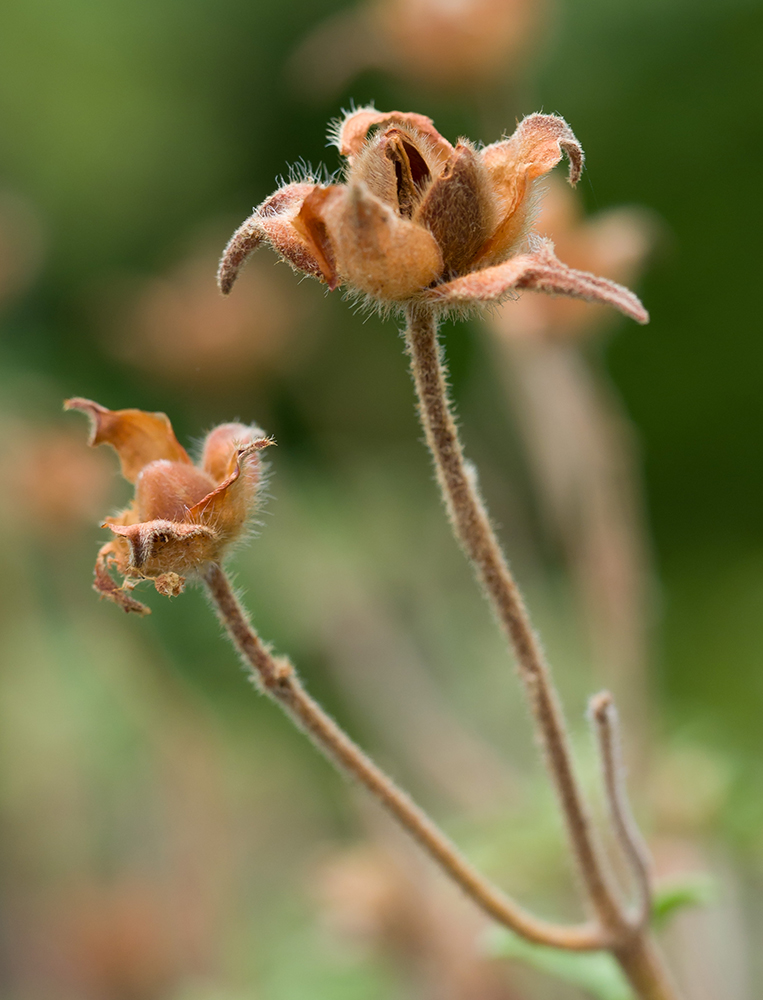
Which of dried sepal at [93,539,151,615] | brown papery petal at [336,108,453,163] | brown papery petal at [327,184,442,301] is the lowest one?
dried sepal at [93,539,151,615]

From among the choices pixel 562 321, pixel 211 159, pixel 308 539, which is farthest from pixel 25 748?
pixel 211 159

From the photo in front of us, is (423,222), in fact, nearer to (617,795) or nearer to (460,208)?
(460,208)

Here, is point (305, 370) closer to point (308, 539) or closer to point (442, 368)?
point (308, 539)

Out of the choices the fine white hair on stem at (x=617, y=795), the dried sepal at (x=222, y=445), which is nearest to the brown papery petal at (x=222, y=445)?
the dried sepal at (x=222, y=445)

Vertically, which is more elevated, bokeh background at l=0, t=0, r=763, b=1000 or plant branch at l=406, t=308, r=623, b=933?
bokeh background at l=0, t=0, r=763, b=1000

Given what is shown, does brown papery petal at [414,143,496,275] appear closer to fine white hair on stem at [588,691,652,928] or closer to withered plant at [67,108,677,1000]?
withered plant at [67,108,677,1000]

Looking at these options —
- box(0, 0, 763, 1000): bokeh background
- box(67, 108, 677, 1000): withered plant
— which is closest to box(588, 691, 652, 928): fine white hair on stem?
box(67, 108, 677, 1000): withered plant

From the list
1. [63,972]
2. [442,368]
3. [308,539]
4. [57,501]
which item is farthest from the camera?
[308,539]

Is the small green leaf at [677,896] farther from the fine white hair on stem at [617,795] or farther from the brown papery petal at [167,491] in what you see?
the brown papery petal at [167,491]
